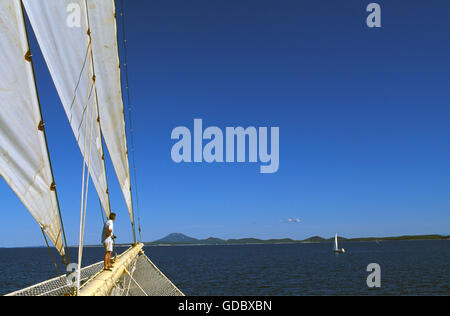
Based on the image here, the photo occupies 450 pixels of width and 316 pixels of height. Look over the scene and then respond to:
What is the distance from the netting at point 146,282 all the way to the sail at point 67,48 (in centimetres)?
619

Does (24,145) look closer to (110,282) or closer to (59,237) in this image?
(59,237)

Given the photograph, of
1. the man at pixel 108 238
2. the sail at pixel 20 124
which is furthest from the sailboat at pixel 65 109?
the man at pixel 108 238

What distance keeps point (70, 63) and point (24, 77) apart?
4084 mm

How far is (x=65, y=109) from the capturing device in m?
9.98

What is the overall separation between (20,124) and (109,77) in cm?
973

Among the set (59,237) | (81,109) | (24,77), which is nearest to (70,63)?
(81,109)

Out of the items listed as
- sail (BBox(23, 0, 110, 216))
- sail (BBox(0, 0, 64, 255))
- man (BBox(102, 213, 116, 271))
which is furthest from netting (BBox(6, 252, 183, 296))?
sail (BBox(0, 0, 64, 255))

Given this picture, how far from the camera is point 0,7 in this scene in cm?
559

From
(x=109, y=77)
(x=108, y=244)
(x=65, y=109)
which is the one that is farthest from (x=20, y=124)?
(x=109, y=77)

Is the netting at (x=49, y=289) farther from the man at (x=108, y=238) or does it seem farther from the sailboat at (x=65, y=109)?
the man at (x=108, y=238)

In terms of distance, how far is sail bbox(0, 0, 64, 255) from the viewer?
5.66 m

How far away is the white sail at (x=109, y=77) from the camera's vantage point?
1395cm

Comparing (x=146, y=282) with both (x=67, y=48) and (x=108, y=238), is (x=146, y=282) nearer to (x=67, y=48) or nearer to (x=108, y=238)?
(x=108, y=238)
